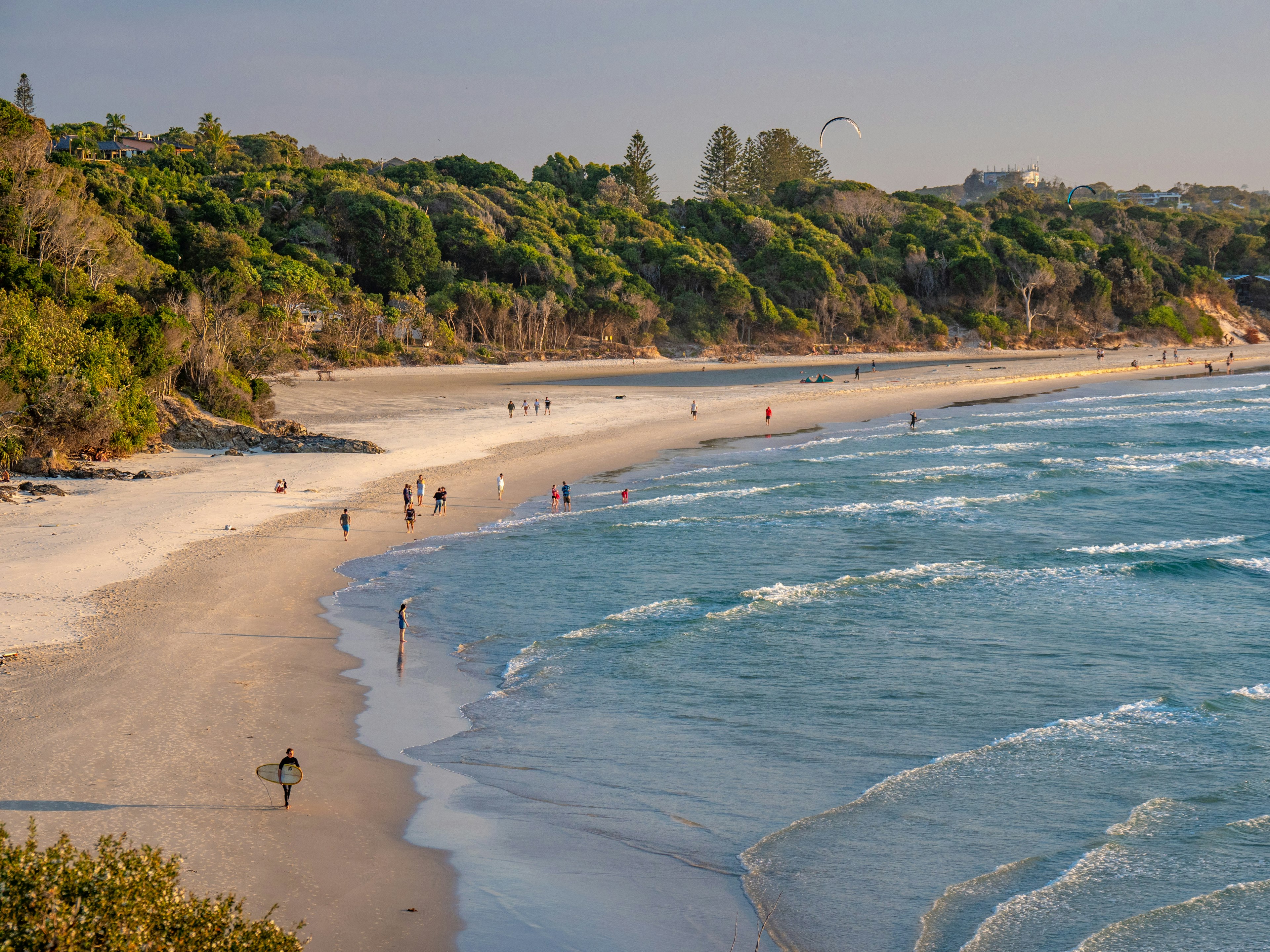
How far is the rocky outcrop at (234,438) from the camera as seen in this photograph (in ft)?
115

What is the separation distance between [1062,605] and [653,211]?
8657 centimetres

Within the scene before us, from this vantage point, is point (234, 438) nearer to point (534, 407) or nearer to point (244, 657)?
point (534, 407)

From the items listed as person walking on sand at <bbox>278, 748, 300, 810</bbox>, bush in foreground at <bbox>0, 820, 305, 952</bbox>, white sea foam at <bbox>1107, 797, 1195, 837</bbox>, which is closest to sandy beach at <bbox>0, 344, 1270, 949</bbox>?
person walking on sand at <bbox>278, 748, 300, 810</bbox>

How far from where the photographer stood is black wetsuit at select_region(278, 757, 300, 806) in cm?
1117

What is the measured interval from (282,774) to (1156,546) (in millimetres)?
21763

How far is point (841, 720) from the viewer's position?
14359mm

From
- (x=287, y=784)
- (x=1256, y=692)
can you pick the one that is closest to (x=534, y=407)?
(x=1256, y=692)

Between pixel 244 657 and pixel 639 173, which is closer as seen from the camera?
pixel 244 657

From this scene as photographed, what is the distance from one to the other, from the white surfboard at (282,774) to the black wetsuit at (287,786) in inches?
0.9

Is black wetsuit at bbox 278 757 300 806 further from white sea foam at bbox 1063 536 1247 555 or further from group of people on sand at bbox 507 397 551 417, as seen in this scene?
group of people on sand at bbox 507 397 551 417

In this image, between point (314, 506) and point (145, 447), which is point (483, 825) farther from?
point (145, 447)

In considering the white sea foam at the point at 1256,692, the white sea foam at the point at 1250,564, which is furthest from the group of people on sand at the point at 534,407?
the white sea foam at the point at 1256,692

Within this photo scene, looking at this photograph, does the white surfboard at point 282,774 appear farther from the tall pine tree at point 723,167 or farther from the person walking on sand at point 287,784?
the tall pine tree at point 723,167

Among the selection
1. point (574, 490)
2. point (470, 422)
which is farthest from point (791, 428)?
point (574, 490)
